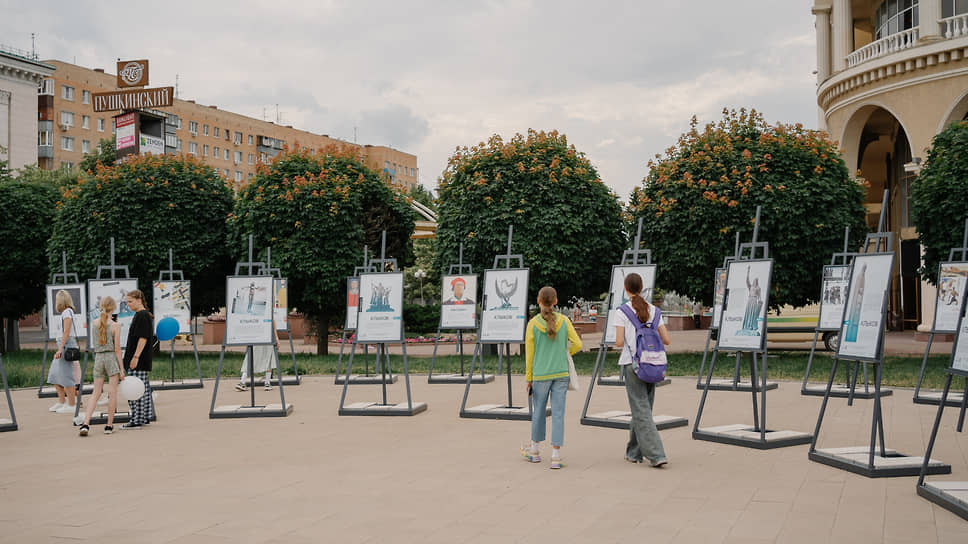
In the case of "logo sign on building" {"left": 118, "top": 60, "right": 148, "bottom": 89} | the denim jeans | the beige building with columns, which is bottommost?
the denim jeans

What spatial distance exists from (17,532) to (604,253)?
2189 cm

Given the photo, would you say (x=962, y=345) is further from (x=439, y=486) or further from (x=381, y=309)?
(x=381, y=309)

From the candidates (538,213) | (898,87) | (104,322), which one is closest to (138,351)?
(104,322)

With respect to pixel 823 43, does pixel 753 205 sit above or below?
below

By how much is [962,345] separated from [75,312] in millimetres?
16320

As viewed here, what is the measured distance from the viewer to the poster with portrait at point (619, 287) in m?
13.5

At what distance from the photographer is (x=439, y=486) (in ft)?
26.2

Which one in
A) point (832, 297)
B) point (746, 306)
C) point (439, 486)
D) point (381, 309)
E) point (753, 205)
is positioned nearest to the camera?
point (439, 486)

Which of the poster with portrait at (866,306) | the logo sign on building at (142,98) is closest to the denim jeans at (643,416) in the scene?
the poster with portrait at (866,306)

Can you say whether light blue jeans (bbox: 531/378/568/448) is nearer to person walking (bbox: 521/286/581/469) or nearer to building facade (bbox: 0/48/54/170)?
person walking (bbox: 521/286/581/469)

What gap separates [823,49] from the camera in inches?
1496

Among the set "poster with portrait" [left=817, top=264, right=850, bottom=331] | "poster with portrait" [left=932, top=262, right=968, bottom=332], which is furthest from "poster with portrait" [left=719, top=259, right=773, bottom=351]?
"poster with portrait" [left=817, top=264, right=850, bottom=331]

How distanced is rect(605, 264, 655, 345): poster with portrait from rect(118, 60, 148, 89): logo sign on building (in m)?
47.1

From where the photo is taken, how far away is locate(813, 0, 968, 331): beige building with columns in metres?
30.6
